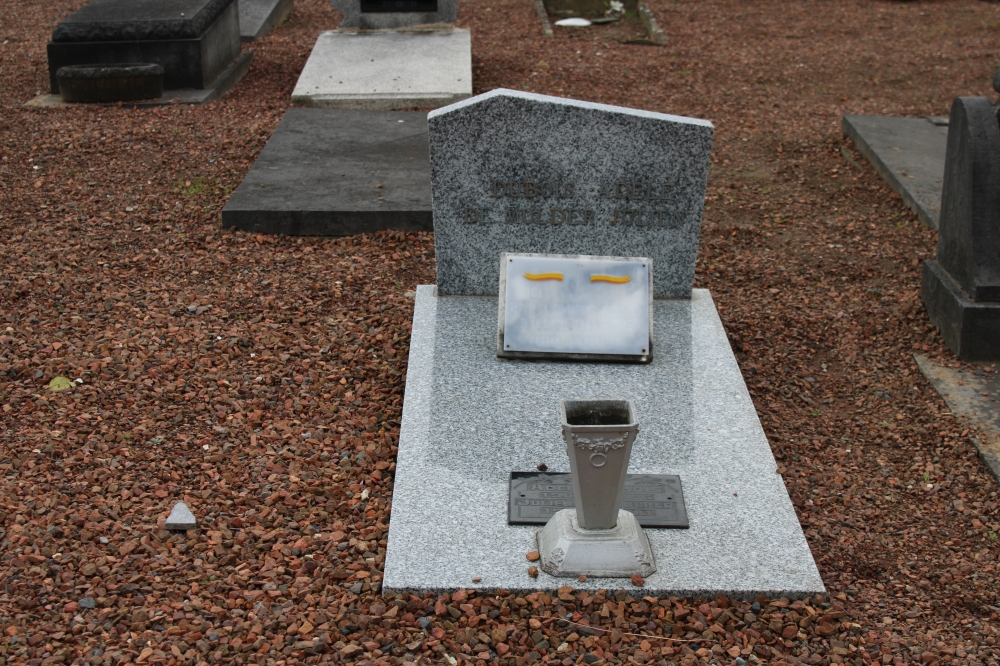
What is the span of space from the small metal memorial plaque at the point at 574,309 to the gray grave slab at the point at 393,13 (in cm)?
644

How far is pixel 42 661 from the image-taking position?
2764 mm

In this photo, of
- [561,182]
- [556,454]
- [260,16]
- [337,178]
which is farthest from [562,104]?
[260,16]

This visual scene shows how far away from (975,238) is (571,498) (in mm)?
2558

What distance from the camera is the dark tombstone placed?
4625mm

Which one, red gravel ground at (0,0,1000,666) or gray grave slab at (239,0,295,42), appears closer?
red gravel ground at (0,0,1000,666)

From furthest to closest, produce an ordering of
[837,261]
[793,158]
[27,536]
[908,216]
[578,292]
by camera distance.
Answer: [793,158]
[908,216]
[837,261]
[578,292]
[27,536]

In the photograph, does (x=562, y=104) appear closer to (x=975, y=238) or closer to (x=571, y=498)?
(x=571, y=498)

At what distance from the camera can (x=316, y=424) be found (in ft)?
13.2

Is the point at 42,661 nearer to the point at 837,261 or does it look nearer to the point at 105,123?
the point at 837,261

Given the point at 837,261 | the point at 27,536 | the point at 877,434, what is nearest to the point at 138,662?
the point at 27,536

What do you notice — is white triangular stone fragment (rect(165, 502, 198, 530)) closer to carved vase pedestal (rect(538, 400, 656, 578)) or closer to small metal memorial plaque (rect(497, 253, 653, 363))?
carved vase pedestal (rect(538, 400, 656, 578))

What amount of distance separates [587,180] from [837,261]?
2.11 meters

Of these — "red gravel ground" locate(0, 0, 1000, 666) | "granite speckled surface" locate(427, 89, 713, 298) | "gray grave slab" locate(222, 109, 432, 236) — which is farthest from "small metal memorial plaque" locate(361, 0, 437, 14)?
"granite speckled surface" locate(427, 89, 713, 298)

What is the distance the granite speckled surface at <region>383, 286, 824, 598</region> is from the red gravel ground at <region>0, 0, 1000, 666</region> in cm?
12
